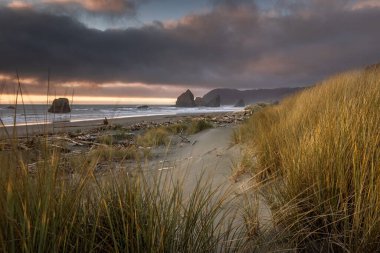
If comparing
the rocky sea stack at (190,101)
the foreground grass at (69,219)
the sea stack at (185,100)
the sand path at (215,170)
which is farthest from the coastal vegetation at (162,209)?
the rocky sea stack at (190,101)

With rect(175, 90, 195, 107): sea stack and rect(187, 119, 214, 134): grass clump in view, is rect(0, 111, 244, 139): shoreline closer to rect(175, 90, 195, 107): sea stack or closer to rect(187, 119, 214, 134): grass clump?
rect(187, 119, 214, 134): grass clump

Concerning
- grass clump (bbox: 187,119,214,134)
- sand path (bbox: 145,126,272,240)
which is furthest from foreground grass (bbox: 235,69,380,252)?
grass clump (bbox: 187,119,214,134)

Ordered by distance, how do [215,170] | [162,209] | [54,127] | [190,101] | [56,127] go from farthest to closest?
[190,101] < [215,170] < [56,127] < [54,127] < [162,209]

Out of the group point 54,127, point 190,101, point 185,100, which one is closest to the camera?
point 54,127

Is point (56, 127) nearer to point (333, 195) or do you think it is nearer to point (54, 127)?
point (54, 127)

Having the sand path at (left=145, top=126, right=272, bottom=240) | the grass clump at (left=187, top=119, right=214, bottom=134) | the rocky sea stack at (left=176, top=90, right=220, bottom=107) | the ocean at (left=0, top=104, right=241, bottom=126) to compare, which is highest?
the rocky sea stack at (left=176, top=90, right=220, bottom=107)

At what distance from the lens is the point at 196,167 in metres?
4.82

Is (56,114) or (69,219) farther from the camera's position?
(56,114)

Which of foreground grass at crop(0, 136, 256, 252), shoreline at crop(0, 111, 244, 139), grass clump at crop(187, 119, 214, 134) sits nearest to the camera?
foreground grass at crop(0, 136, 256, 252)

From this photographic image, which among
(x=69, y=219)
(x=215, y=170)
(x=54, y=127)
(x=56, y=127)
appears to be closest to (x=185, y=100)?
(x=215, y=170)

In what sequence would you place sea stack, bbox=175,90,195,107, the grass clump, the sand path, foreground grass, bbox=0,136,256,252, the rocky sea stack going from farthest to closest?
the rocky sea stack, sea stack, bbox=175,90,195,107, the grass clump, the sand path, foreground grass, bbox=0,136,256,252

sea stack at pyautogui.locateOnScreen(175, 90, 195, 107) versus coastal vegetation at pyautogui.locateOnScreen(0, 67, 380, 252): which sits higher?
sea stack at pyautogui.locateOnScreen(175, 90, 195, 107)

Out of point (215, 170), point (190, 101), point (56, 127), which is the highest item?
point (190, 101)

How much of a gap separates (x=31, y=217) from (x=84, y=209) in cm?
26
